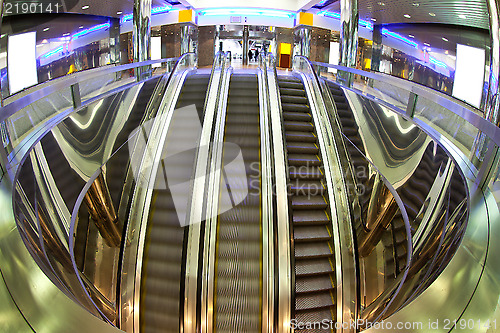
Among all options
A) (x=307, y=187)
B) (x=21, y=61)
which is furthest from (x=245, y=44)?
(x=307, y=187)

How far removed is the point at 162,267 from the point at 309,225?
2634 millimetres

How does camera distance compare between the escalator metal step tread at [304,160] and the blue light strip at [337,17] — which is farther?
the blue light strip at [337,17]

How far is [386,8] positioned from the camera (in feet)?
45.6

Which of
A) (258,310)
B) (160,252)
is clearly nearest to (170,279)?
(160,252)

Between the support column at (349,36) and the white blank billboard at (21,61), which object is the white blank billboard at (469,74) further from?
the white blank billboard at (21,61)

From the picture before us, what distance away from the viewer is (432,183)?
3.82 metres

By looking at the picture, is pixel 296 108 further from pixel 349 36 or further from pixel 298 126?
pixel 349 36

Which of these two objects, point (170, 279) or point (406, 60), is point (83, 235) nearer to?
point (170, 279)

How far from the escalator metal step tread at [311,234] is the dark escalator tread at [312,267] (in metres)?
0.35

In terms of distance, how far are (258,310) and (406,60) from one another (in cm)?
1376

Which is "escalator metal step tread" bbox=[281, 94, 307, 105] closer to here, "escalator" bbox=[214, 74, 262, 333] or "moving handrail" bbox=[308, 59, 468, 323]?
"escalator" bbox=[214, 74, 262, 333]

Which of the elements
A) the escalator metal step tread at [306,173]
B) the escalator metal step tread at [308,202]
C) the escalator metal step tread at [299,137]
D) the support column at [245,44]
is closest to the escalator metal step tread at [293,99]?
the escalator metal step tread at [299,137]

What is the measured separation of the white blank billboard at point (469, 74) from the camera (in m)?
8.97

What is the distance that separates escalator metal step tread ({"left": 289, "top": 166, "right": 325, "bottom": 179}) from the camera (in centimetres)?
659
